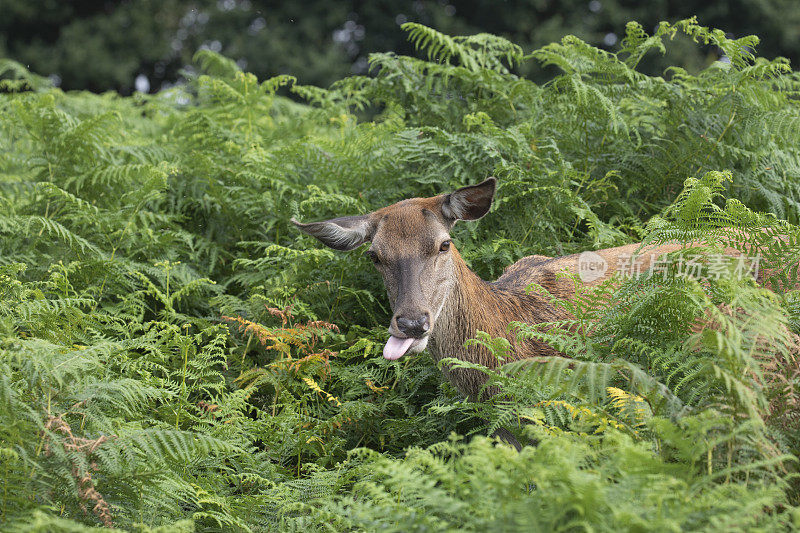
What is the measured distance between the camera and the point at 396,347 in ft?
12.8

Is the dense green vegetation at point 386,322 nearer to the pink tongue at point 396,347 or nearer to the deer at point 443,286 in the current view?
the deer at point 443,286

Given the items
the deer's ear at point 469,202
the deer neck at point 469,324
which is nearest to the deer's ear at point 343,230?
the deer's ear at point 469,202

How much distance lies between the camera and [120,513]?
298 centimetres

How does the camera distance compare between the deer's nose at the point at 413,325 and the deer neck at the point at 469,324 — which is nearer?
the deer's nose at the point at 413,325

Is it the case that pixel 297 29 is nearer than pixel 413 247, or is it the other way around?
pixel 413 247

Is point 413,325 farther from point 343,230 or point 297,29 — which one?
point 297,29

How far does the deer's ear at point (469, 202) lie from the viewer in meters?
4.38

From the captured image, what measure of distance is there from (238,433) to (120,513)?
3.52 ft

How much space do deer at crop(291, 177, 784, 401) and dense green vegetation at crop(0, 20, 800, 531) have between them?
1.05 feet

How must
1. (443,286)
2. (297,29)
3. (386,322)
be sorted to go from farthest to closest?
1. (297,29)
2. (386,322)
3. (443,286)

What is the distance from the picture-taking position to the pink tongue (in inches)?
151

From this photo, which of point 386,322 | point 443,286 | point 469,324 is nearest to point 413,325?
point 443,286

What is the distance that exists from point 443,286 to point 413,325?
1.38 ft

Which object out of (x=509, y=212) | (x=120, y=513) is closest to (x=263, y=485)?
(x=120, y=513)
